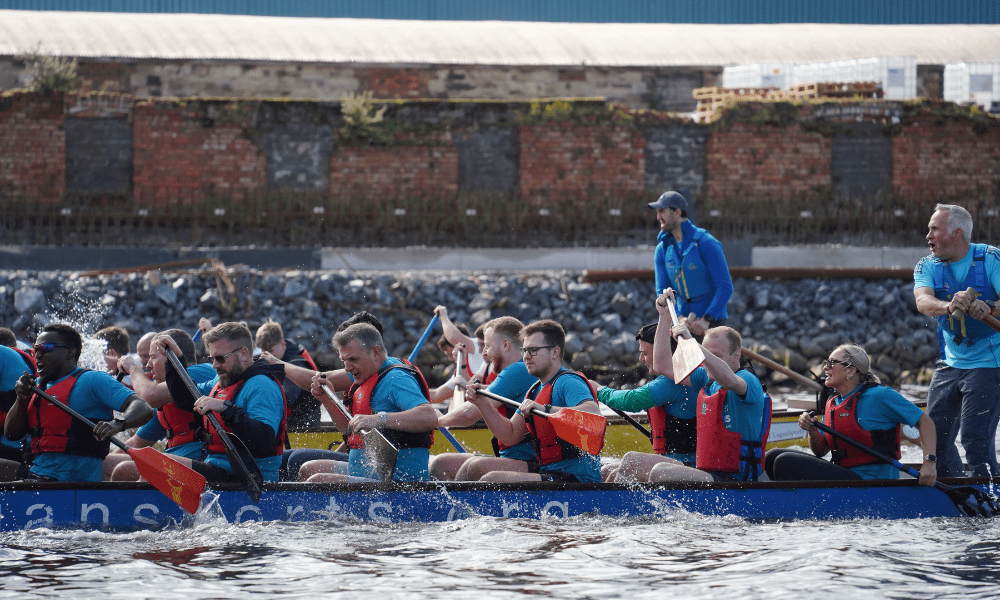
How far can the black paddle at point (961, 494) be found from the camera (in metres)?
6.46

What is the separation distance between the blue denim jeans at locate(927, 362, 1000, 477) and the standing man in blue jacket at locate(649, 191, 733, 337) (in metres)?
1.71

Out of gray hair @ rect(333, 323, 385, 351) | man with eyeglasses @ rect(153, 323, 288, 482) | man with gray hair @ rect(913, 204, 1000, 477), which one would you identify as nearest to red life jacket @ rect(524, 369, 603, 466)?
gray hair @ rect(333, 323, 385, 351)

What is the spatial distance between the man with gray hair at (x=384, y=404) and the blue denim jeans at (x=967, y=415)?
10.5ft

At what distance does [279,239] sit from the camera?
17953mm

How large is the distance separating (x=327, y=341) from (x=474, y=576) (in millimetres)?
9837

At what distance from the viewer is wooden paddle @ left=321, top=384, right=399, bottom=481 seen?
5.97 m

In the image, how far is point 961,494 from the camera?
6523mm

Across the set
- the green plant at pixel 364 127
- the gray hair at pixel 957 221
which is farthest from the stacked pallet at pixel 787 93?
the gray hair at pixel 957 221

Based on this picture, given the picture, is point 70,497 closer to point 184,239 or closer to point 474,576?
point 474,576

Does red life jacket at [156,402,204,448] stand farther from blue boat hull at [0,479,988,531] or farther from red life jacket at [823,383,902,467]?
red life jacket at [823,383,902,467]

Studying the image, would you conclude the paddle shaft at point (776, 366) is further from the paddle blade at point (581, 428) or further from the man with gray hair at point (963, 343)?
the paddle blade at point (581, 428)

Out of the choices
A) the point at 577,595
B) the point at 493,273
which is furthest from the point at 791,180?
the point at 577,595

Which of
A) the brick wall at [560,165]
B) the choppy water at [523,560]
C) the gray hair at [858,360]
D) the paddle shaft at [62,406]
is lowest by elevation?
the choppy water at [523,560]

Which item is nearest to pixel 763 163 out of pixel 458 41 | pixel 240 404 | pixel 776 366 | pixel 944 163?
pixel 944 163
